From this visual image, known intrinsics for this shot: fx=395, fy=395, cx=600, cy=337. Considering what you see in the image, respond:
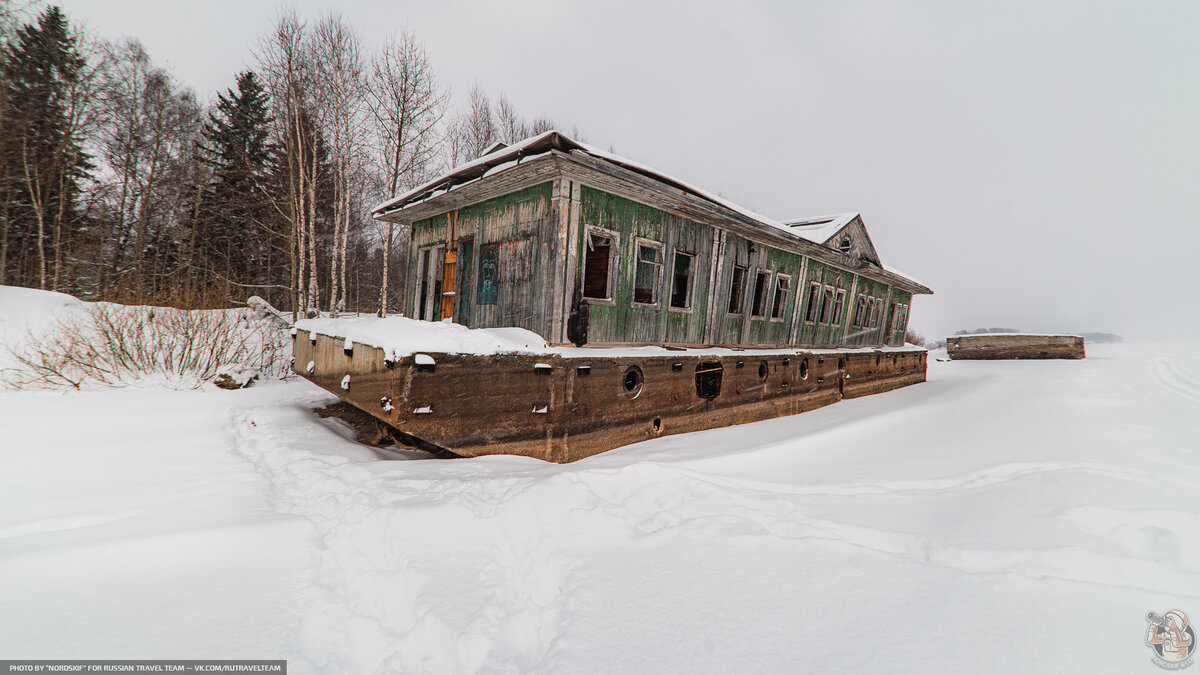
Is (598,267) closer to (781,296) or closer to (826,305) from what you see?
(781,296)

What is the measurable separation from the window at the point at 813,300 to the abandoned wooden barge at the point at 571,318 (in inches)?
46.2

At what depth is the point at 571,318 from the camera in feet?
19.7

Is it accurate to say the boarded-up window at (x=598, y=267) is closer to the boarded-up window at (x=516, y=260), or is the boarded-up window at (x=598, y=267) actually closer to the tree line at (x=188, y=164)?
the boarded-up window at (x=516, y=260)

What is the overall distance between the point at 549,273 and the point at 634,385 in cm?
230

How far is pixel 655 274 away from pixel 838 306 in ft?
30.0

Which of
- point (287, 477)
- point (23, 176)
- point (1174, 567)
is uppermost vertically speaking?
point (23, 176)

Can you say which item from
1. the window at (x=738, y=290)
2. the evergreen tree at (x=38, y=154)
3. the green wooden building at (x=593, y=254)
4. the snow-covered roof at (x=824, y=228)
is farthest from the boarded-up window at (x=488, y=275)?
the evergreen tree at (x=38, y=154)

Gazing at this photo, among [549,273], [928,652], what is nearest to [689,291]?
[549,273]

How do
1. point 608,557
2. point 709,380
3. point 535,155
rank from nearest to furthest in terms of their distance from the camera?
1. point 608,557
2. point 535,155
3. point 709,380

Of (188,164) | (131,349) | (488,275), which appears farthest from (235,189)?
(488,275)

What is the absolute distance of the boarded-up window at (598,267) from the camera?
6.45m

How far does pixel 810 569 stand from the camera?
2.45m

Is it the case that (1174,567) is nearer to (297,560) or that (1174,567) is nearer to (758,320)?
(297,560)

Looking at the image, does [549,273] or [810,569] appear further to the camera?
[549,273]
